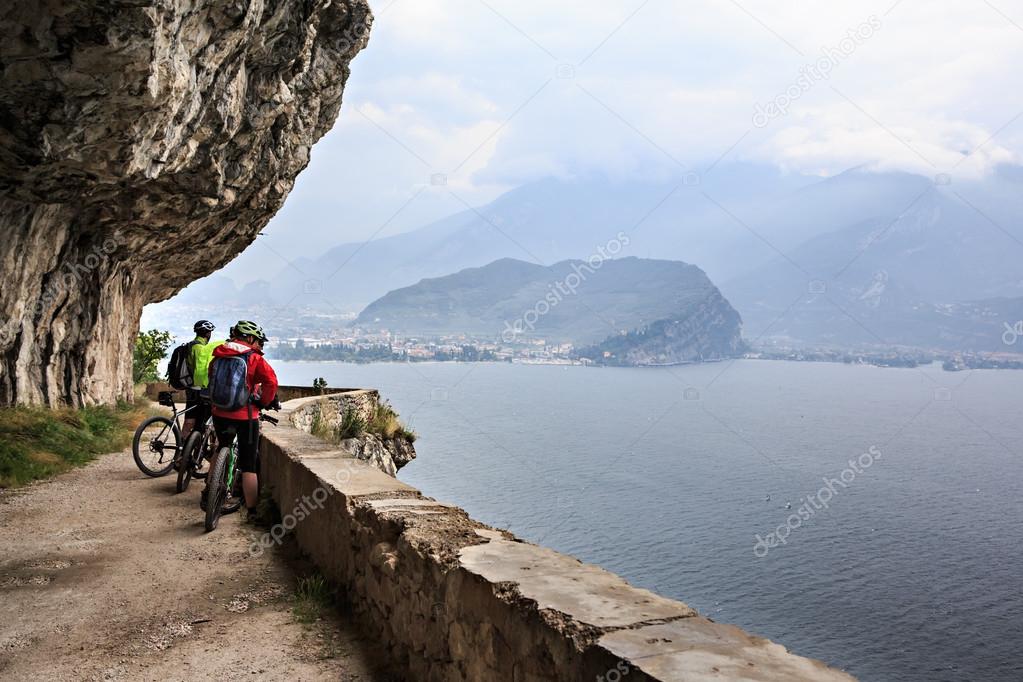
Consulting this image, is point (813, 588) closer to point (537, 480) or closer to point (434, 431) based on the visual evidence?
point (537, 480)

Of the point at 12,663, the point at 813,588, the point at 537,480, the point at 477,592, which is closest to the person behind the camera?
the point at 477,592

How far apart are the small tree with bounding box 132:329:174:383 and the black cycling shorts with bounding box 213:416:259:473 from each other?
23324 millimetres

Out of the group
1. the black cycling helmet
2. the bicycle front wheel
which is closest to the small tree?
the bicycle front wheel

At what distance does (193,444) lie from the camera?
8266mm

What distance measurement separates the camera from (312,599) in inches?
197

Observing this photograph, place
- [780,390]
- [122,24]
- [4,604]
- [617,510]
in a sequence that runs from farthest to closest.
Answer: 1. [780,390]
2. [617,510]
3. [122,24]
4. [4,604]

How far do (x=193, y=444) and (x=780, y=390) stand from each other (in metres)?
143

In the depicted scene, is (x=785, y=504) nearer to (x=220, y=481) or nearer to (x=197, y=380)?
(x=197, y=380)

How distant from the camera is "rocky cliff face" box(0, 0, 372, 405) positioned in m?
6.93

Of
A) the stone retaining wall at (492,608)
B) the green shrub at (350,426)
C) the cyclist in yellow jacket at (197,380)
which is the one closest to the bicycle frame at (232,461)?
the stone retaining wall at (492,608)

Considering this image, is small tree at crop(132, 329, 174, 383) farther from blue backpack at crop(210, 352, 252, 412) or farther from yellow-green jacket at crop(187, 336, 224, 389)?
blue backpack at crop(210, 352, 252, 412)

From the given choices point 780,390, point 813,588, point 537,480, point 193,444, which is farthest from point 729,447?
point 193,444

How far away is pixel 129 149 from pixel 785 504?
185 ft

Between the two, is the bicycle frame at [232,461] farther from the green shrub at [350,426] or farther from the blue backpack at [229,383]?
the green shrub at [350,426]
